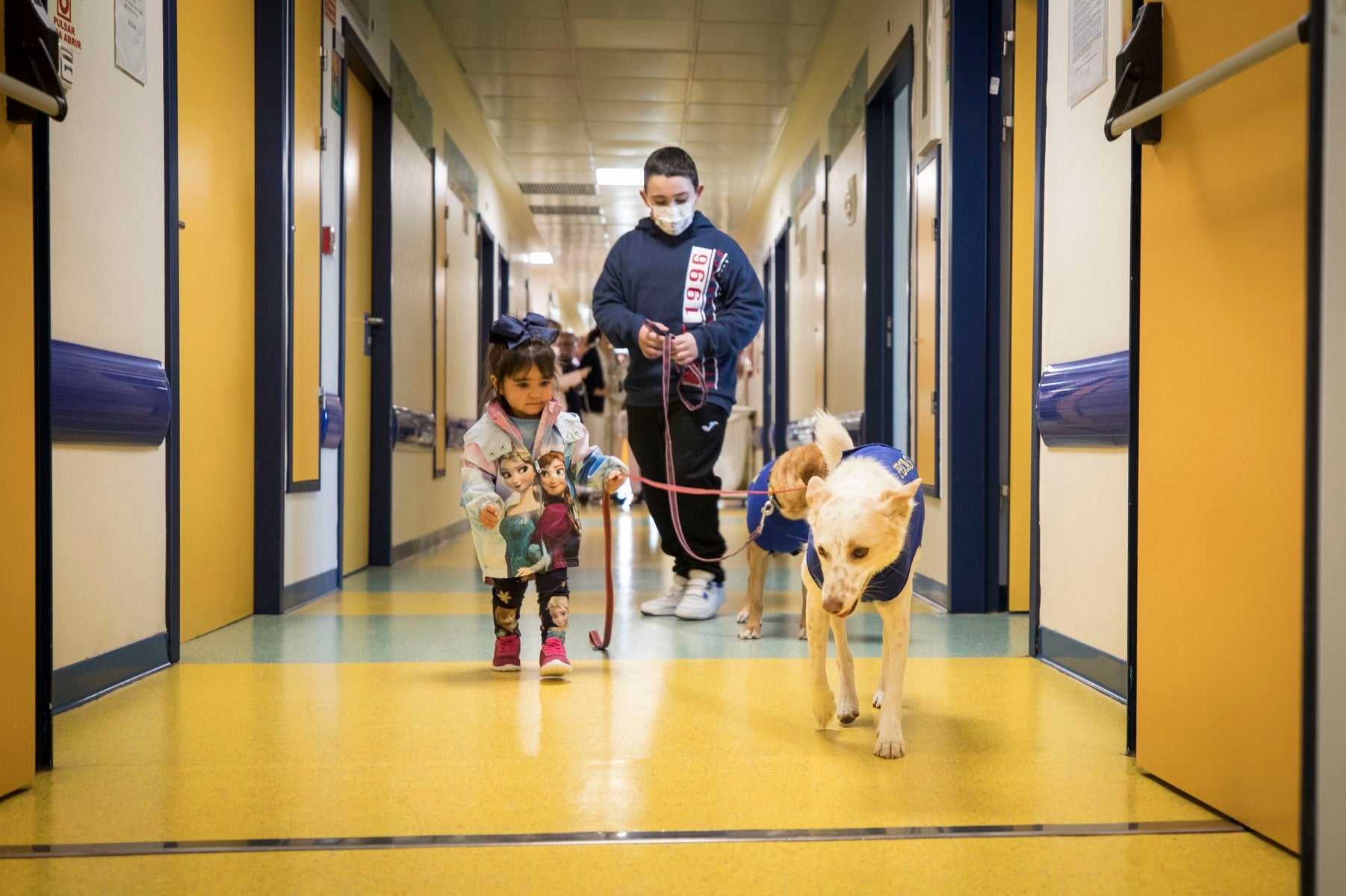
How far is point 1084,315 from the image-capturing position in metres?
2.68

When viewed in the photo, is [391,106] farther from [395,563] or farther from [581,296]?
[581,296]

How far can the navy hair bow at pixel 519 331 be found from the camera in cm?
264

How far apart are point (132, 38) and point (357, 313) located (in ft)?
7.89

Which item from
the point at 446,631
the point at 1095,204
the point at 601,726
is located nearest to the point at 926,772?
the point at 601,726

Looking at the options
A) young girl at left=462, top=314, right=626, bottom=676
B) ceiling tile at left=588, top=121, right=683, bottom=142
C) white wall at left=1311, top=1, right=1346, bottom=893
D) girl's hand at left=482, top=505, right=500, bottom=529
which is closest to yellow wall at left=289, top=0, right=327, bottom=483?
young girl at left=462, top=314, right=626, bottom=676

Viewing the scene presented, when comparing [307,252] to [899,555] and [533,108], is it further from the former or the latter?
[533,108]

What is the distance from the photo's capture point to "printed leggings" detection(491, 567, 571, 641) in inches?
107

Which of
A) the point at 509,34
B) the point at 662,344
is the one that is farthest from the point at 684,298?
the point at 509,34

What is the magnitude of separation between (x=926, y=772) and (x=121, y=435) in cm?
199

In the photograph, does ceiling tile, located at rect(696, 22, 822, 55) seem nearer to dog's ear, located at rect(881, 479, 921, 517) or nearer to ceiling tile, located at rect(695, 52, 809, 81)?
ceiling tile, located at rect(695, 52, 809, 81)

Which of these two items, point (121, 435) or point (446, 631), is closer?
point (121, 435)

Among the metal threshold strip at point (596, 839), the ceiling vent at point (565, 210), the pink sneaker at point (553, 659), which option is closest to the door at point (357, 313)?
the pink sneaker at point (553, 659)

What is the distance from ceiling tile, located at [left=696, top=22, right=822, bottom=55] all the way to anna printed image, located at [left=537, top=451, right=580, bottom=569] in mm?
4048

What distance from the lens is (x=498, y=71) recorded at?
6.92m
